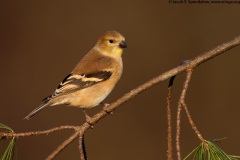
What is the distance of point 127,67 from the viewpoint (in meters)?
8.08

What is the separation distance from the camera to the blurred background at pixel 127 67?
7.10 metres

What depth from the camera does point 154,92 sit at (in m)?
7.66

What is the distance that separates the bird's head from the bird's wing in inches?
22.3

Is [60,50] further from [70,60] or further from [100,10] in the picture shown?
[100,10]

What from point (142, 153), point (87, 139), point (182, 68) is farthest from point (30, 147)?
point (182, 68)

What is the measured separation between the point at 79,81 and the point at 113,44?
877 millimetres

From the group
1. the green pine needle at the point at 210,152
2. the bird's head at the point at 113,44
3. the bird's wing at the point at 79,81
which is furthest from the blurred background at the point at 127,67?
the green pine needle at the point at 210,152

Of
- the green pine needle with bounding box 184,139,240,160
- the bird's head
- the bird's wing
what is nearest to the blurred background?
the bird's head

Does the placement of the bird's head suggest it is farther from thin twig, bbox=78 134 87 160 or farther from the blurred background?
thin twig, bbox=78 134 87 160

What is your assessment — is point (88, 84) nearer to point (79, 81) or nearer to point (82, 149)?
point (79, 81)

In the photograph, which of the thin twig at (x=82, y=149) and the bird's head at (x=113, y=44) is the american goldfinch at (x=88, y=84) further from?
the thin twig at (x=82, y=149)

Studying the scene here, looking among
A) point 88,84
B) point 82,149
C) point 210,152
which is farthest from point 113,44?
point 210,152

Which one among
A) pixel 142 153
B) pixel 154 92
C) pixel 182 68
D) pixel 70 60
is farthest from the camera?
pixel 70 60

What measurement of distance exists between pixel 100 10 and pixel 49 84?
Result: 2007mm
